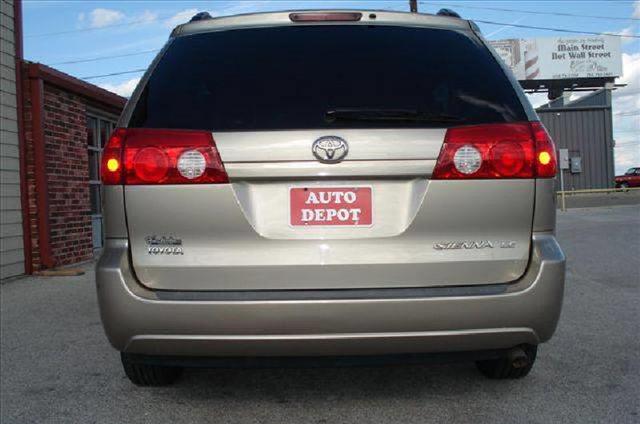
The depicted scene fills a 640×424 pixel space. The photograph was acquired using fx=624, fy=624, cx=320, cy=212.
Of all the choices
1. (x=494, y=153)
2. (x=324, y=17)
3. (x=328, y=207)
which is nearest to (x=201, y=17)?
(x=324, y=17)

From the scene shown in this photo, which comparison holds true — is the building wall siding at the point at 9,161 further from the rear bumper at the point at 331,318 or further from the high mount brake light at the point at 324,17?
the high mount brake light at the point at 324,17

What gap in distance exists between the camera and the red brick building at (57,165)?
8.28 m

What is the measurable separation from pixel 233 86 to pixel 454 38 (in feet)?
3.58

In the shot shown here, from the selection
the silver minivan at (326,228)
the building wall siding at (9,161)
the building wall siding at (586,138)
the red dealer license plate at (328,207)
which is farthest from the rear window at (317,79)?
the building wall siding at (586,138)

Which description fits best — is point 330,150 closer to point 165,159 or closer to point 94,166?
point 165,159

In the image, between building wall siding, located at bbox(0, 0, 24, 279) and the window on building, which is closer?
building wall siding, located at bbox(0, 0, 24, 279)

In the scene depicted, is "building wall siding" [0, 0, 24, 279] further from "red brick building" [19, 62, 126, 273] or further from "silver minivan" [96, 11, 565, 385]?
"silver minivan" [96, 11, 565, 385]

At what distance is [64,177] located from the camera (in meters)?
8.84

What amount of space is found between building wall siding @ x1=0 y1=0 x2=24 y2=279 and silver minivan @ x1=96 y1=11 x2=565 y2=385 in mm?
5918

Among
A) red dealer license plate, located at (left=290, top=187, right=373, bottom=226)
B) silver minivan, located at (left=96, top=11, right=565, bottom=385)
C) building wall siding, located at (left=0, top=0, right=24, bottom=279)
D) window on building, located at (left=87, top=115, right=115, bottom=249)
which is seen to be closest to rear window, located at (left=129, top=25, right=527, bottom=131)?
silver minivan, located at (left=96, top=11, right=565, bottom=385)

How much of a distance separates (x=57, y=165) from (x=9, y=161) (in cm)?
75

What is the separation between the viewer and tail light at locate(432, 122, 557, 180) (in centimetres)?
263

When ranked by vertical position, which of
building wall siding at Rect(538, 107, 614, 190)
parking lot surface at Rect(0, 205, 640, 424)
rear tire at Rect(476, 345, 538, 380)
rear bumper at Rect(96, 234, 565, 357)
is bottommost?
parking lot surface at Rect(0, 205, 640, 424)

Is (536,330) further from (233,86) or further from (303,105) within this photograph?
(233,86)
